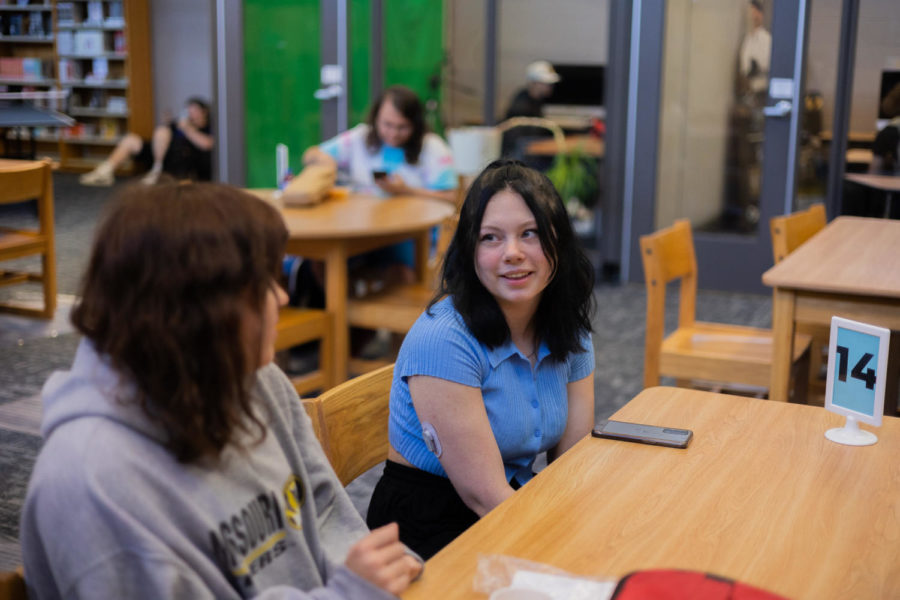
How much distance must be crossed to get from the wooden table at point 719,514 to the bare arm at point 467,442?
138 millimetres

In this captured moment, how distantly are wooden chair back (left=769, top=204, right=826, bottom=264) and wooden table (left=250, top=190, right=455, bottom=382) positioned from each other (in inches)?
48.8

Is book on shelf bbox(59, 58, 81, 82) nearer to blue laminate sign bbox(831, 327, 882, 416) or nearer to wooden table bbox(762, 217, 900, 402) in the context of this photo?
wooden table bbox(762, 217, 900, 402)

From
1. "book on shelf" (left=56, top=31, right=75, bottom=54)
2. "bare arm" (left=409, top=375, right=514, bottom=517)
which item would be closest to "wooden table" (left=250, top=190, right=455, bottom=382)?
"bare arm" (left=409, top=375, right=514, bottom=517)

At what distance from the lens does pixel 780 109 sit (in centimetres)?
545

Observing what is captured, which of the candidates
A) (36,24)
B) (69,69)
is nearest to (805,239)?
(69,69)

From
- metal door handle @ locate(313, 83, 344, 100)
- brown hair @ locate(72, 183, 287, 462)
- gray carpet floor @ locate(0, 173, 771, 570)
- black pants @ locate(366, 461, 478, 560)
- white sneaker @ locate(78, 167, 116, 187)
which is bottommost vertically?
gray carpet floor @ locate(0, 173, 771, 570)

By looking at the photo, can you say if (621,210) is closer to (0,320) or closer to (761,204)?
(761,204)

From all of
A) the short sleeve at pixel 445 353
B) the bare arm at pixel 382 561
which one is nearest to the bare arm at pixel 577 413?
the short sleeve at pixel 445 353

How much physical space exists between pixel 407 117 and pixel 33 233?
6.83ft

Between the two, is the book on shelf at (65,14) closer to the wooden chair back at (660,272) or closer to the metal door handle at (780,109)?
the metal door handle at (780,109)

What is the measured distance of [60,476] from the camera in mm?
957

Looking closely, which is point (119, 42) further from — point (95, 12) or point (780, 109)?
point (780, 109)

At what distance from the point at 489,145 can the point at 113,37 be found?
23.9 feet

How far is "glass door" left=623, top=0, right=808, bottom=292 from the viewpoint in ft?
17.9
